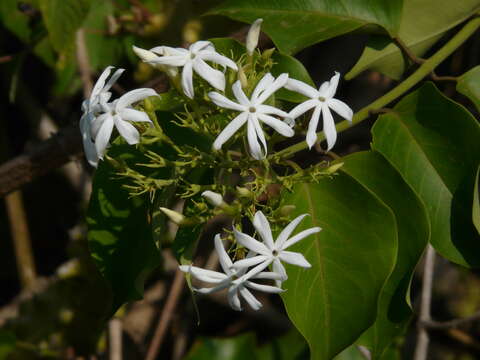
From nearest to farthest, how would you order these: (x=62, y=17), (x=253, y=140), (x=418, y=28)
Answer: (x=253, y=140), (x=418, y=28), (x=62, y=17)

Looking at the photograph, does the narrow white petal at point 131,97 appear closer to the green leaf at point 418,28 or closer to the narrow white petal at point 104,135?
the narrow white petal at point 104,135

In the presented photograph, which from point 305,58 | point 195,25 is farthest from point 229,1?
point 305,58

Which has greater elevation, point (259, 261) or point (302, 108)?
point (302, 108)

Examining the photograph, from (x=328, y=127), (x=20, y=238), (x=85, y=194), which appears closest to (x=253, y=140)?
(x=328, y=127)

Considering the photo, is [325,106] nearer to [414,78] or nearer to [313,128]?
[313,128]

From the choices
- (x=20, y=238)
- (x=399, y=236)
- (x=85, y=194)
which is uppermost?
(x=399, y=236)

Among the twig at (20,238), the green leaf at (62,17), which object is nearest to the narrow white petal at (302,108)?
the green leaf at (62,17)
